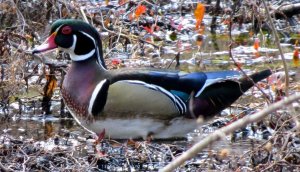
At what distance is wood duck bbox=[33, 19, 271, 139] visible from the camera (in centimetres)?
586

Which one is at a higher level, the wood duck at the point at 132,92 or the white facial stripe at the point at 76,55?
the white facial stripe at the point at 76,55

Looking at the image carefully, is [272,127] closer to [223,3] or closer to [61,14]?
[61,14]

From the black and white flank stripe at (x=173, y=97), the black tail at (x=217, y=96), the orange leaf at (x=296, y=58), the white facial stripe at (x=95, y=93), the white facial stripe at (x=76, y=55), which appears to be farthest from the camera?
the orange leaf at (x=296, y=58)

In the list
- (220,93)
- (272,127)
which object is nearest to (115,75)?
(220,93)

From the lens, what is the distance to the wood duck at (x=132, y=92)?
5.86 metres

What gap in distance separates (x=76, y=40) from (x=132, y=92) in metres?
0.60

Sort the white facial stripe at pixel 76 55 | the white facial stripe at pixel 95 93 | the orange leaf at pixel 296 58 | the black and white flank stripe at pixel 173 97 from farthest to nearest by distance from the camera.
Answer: the orange leaf at pixel 296 58
the white facial stripe at pixel 76 55
the black and white flank stripe at pixel 173 97
the white facial stripe at pixel 95 93

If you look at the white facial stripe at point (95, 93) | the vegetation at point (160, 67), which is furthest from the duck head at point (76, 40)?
the vegetation at point (160, 67)

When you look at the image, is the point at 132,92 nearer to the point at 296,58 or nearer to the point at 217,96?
the point at 217,96

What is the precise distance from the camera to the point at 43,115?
23.0 ft

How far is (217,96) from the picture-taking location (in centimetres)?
614

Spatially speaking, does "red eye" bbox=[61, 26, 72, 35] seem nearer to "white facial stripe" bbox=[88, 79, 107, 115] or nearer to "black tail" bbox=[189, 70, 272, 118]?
"white facial stripe" bbox=[88, 79, 107, 115]

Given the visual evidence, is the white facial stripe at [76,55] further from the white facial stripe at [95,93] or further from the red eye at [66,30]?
the white facial stripe at [95,93]

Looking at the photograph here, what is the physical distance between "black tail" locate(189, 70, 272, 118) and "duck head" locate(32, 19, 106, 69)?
2.28 ft
